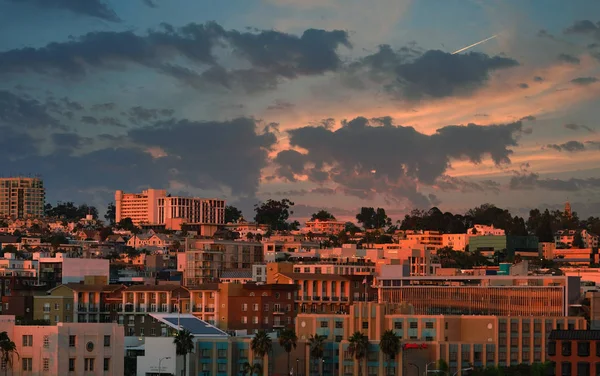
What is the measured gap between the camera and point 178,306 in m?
189

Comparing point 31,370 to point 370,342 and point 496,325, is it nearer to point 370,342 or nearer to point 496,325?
point 370,342

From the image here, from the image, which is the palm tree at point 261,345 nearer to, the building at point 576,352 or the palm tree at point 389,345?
the palm tree at point 389,345

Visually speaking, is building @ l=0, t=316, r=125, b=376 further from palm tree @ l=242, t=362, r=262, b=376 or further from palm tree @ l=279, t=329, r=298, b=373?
palm tree @ l=279, t=329, r=298, b=373

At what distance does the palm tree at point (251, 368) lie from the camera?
15300 cm

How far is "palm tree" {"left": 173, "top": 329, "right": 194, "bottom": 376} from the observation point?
148875 mm

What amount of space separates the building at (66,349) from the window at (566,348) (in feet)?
131

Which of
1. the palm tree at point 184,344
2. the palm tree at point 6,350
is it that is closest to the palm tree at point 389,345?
the palm tree at point 184,344

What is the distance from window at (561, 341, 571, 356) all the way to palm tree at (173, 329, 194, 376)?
42.0 metres

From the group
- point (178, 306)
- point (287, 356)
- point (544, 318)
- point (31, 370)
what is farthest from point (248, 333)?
point (31, 370)

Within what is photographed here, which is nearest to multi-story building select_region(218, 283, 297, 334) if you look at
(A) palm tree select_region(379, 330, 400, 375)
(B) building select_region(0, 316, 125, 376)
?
(A) palm tree select_region(379, 330, 400, 375)

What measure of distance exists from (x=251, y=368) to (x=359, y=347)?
11.8 meters

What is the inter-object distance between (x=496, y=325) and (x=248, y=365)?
1216 inches

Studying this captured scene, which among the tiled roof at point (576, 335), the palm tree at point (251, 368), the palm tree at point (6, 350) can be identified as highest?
the tiled roof at point (576, 335)

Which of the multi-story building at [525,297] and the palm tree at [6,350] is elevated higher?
the multi-story building at [525,297]
